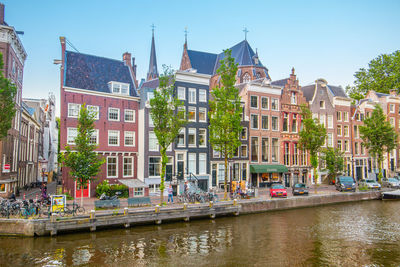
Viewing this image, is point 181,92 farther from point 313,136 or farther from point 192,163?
point 313,136

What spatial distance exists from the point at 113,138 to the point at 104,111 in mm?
3060

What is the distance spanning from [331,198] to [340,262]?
21673mm

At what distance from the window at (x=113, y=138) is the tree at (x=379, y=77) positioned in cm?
6294

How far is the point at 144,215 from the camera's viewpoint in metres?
25.3

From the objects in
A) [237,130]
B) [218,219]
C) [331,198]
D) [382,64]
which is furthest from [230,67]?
[382,64]

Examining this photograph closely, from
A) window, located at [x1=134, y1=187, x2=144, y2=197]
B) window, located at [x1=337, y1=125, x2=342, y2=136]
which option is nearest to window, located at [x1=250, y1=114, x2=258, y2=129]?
window, located at [x1=134, y1=187, x2=144, y2=197]

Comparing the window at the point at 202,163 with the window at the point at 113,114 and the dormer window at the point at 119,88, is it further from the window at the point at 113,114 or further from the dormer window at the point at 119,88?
the dormer window at the point at 119,88

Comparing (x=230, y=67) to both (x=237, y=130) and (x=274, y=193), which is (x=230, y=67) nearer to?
(x=237, y=130)

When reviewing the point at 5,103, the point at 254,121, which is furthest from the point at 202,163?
the point at 5,103

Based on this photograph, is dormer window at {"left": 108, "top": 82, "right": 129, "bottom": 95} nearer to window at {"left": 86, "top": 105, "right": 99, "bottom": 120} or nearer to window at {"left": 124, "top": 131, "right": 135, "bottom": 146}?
window at {"left": 86, "top": 105, "right": 99, "bottom": 120}

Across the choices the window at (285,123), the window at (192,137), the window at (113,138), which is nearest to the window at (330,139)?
the window at (285,123)

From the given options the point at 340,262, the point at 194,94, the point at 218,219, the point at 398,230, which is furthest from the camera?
the point at 194,94

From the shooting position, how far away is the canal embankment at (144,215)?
70.8 feet

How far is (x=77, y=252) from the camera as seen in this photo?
18812 mm
